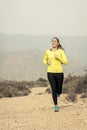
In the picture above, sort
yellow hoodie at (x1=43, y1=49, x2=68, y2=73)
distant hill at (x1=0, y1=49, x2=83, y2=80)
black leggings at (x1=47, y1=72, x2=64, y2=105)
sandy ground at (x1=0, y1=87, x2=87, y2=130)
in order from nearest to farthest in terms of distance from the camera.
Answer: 1. sandy ground at (x1=0, y1=87, x2=87, y2=130)
2. yellow hoodie at (x1=43, y1=49, x2=68, y2=73)
3. black leggings at (x1=47, y1=72, x2=64, y2=105)
4. distant hill at (x1=0, y1=49, x2=83, y2=80)

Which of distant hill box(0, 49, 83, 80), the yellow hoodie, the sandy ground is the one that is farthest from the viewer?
distant hill box(0, 49, 83, 80)

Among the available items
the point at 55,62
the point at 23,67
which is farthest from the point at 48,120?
the point at 23,67

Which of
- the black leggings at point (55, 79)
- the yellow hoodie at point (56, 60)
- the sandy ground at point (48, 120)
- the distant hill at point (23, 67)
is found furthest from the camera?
the distant hill at point (23, 67)

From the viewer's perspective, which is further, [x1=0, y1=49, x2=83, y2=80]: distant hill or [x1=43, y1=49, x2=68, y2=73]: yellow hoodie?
[x1=0, y1=49, x2=83, y2=80]: distant hill

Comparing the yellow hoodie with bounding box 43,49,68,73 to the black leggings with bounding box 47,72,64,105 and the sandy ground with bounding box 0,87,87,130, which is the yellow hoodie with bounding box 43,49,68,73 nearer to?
the black leggings with bounding box 47,72,64,105

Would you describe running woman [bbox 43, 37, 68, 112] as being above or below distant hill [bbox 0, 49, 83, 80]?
above

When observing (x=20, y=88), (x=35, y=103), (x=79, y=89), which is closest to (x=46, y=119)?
(x=35, y=103)

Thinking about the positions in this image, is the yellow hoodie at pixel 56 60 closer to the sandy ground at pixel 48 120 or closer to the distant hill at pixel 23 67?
the sandy ground at pixel 48 120

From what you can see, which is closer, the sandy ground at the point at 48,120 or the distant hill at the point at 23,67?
the sandy ground at the point at 48,120

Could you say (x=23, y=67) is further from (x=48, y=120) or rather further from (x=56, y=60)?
(x=48, y=120)

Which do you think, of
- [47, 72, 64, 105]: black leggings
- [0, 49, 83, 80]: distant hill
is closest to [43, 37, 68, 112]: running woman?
[47, 72, 64, 105]: black leggings

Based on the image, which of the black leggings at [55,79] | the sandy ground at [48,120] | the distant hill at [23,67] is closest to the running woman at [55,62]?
the black leggings at [55,79]

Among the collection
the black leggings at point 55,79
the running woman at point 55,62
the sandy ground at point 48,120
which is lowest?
the sandy ground at point 48,120

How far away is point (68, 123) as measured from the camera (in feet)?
29.0
